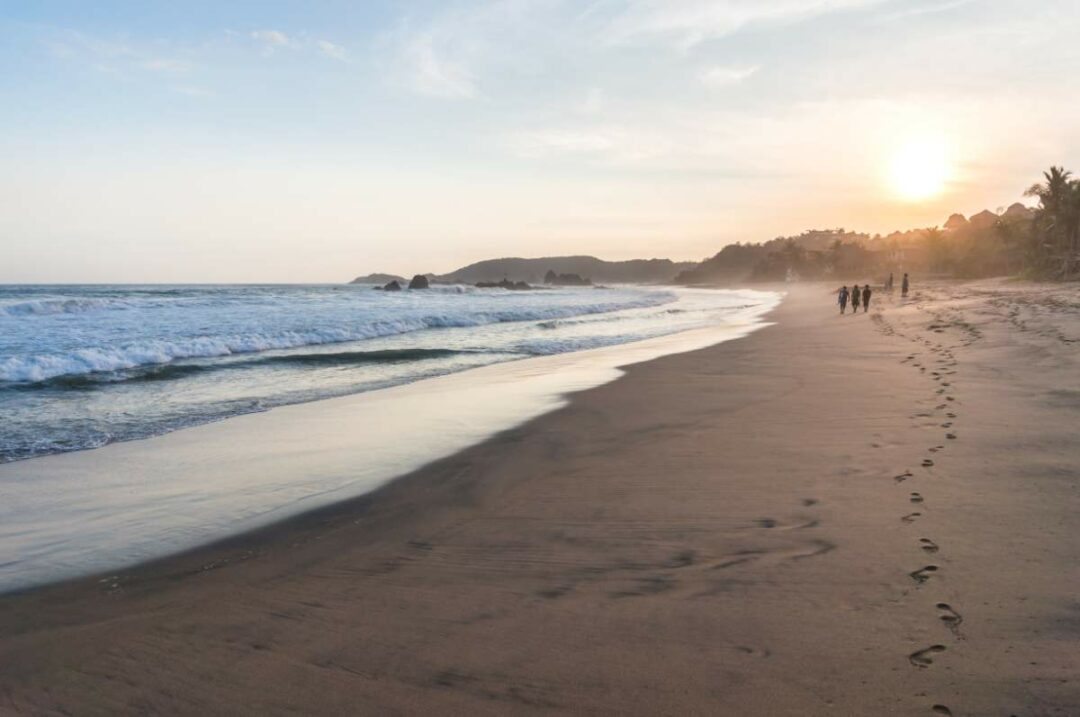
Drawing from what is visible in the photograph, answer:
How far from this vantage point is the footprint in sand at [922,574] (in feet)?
11.3

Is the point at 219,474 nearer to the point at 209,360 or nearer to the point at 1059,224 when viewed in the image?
the point at 209,360

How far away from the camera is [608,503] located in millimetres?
5070

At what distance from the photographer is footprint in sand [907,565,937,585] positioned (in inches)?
136

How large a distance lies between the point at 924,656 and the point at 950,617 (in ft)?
1.37

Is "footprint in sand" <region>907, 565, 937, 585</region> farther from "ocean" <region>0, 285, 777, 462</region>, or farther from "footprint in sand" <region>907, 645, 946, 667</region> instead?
"ocean" <region>0, 285, 777, 462</region>

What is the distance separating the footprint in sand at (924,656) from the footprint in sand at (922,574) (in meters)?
0.68

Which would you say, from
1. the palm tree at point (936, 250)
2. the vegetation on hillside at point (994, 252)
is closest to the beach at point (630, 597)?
the vegetation on hillside at point (994, 252)

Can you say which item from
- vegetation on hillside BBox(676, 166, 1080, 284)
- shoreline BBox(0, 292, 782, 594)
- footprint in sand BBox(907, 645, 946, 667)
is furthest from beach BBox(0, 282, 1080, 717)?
vegetation on hillside BBox(676, 166, 1080, 284)

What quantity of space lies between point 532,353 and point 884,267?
10043 centimetres

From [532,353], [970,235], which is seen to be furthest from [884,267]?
[532,353]

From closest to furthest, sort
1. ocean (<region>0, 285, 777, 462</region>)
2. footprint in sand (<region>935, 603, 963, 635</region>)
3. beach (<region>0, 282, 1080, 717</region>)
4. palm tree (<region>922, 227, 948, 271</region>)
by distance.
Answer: beach (<region>0, 282, 1080, 717</region>)
footprint in sand (<region>935, 603, 963, 635</region>)
ocean (<region>0, 285, 777, 462</region>)
palm tree (<region>922, 227, 948, 271</region>)

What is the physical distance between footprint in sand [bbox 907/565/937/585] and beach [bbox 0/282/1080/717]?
0.5 inches

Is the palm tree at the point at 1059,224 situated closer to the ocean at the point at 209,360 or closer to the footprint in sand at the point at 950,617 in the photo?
the ocean at the point at 209,360

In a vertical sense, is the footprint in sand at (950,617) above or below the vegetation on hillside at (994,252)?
below
